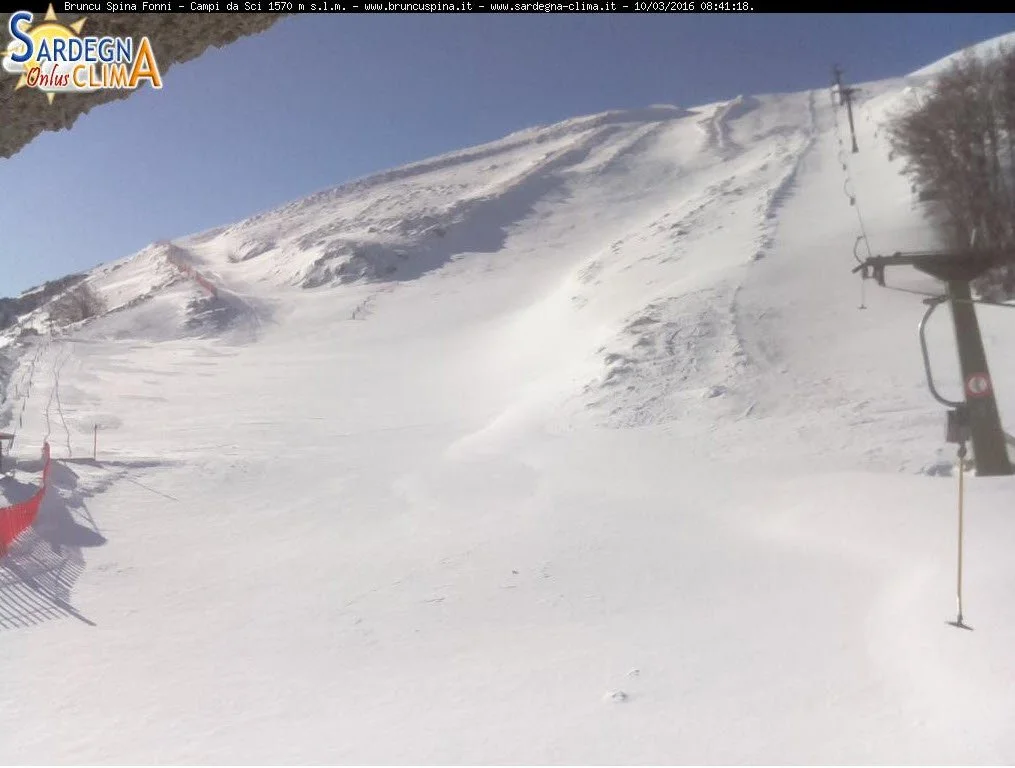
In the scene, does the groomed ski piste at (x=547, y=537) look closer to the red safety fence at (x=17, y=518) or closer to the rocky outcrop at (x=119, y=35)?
the red safety fence at (x=17, y=518)

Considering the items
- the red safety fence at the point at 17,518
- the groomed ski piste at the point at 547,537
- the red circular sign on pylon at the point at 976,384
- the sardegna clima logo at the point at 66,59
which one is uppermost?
the sardegna clima logo at the point at 66,59

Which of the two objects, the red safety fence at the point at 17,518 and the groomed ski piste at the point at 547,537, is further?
the red safety fence at the point at 17,518

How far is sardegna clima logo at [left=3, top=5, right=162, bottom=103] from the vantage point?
290 cm

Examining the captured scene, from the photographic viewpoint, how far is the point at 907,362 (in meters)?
14.2

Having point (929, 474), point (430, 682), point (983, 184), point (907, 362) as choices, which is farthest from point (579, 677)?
point (983, 184)

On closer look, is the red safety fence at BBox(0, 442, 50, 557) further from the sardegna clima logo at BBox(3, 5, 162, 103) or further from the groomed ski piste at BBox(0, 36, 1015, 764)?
the sardegna clima logo at BBox(3, 5, 162, 103)

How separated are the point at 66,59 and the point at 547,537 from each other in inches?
274

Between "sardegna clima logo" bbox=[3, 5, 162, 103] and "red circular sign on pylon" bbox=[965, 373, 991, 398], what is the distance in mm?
8533

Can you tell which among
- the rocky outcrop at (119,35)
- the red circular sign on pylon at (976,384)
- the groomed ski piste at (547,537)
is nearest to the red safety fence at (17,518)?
the groomed ski piste at (547,537)

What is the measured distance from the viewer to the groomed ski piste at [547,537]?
15.5 feet

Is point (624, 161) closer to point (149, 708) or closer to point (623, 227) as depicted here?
point (623, 227)

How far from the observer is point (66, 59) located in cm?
304

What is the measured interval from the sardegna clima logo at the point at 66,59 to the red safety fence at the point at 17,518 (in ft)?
24.6
